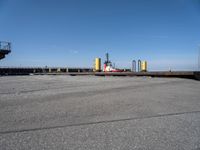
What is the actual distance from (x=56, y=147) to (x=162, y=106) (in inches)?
124

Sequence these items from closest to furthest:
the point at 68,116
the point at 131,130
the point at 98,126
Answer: the point at 131,130 → the point at 98,126 → the point at 68,116

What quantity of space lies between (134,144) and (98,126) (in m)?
0.86

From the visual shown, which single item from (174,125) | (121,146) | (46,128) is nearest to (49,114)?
(46,128)

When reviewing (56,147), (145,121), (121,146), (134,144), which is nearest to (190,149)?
(134,144)

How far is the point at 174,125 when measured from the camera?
3287mm

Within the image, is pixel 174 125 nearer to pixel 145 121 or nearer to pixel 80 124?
pixel 145 121

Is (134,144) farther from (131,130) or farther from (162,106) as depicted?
(162,106)

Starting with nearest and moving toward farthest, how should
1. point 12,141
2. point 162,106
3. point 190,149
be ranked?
point 190,149
point 12,141
point 162,106

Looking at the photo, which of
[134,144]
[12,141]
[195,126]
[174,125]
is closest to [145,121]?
[174,125]

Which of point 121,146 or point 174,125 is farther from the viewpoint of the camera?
point 174,125

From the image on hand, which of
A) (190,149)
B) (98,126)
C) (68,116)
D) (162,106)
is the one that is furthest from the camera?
(162,106)

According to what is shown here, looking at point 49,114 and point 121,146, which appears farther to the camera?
point 49,114

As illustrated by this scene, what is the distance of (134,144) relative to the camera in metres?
2.52

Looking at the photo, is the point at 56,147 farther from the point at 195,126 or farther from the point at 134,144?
the point at 195,126
